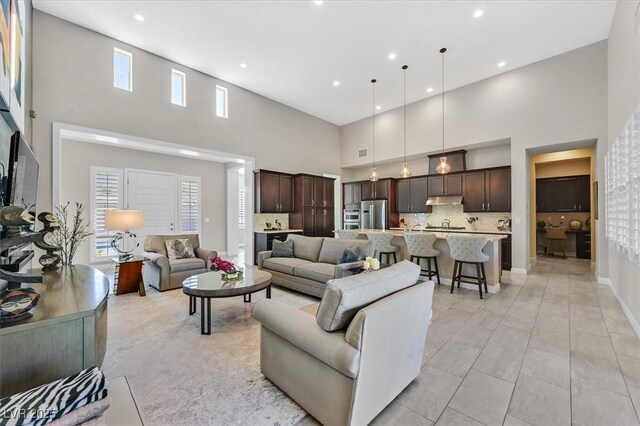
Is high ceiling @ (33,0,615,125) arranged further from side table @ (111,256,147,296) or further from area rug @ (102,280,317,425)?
area rug @ (102,280,317,425)

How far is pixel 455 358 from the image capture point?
2.45 m

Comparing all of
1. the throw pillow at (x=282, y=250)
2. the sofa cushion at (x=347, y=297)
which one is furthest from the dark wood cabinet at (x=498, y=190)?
the sofa cushion at (x=347, y=297)

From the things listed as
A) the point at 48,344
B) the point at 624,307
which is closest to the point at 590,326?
the point at 624,307

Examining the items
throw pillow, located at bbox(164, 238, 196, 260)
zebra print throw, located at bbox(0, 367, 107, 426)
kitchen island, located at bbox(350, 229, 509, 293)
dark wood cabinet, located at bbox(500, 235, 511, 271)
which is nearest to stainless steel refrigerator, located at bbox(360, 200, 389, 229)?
kitchen island, located at bbox(350, 229, 509, 293)

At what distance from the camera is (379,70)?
5926 mm

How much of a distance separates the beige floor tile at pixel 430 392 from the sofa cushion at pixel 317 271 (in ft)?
5.91

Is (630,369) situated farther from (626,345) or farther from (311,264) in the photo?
(311,264)

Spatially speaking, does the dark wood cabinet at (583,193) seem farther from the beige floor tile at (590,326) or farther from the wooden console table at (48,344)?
the wooden console table at (48,344)

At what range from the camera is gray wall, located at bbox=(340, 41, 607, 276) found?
5.04 meters

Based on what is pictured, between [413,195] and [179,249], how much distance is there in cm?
607

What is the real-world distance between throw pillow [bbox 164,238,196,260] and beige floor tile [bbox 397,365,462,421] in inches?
171

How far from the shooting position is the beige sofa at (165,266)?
4.45 metres

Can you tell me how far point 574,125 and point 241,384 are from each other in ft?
23.1

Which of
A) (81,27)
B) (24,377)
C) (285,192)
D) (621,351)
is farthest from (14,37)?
(621,351)
